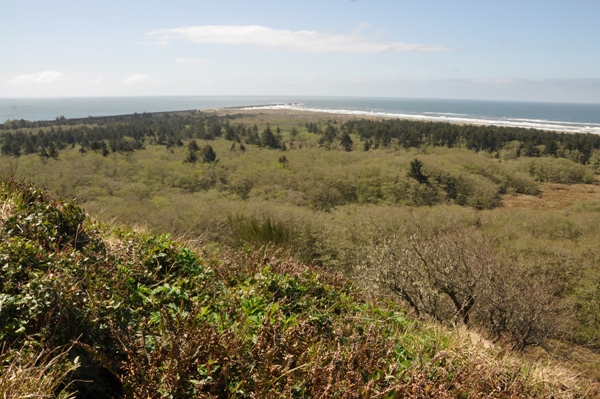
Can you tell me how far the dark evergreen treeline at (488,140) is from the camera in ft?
214

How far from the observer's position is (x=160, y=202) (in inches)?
1486

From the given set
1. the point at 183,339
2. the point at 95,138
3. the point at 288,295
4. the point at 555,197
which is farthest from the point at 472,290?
the point at 95,138

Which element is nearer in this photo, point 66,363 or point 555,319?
point 66,363

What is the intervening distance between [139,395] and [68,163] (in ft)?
179

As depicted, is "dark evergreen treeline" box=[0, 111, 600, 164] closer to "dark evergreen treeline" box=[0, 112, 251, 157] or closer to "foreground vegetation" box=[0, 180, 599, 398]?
"dark evergreen treeline" box=[0, 112, 251, 157]

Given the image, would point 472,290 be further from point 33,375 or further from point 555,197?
point 555,197

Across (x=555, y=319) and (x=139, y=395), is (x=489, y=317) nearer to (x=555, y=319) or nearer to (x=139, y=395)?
(x=555, y=319)

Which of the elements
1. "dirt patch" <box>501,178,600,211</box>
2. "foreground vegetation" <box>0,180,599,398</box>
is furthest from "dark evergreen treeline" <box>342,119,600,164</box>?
"foreground vegetation" <box>0,180,599,398</box>

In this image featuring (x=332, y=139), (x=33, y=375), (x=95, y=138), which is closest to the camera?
(x=33, y=375)

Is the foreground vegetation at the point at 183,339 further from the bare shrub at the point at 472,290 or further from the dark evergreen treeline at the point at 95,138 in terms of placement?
the dark evergreen treeline at the point at 95,138

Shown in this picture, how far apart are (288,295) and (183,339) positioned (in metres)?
2.58

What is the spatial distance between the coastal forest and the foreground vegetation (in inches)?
0.8

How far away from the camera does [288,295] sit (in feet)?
18.0

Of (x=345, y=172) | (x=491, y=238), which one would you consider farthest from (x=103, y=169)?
(x=491, y=238)
